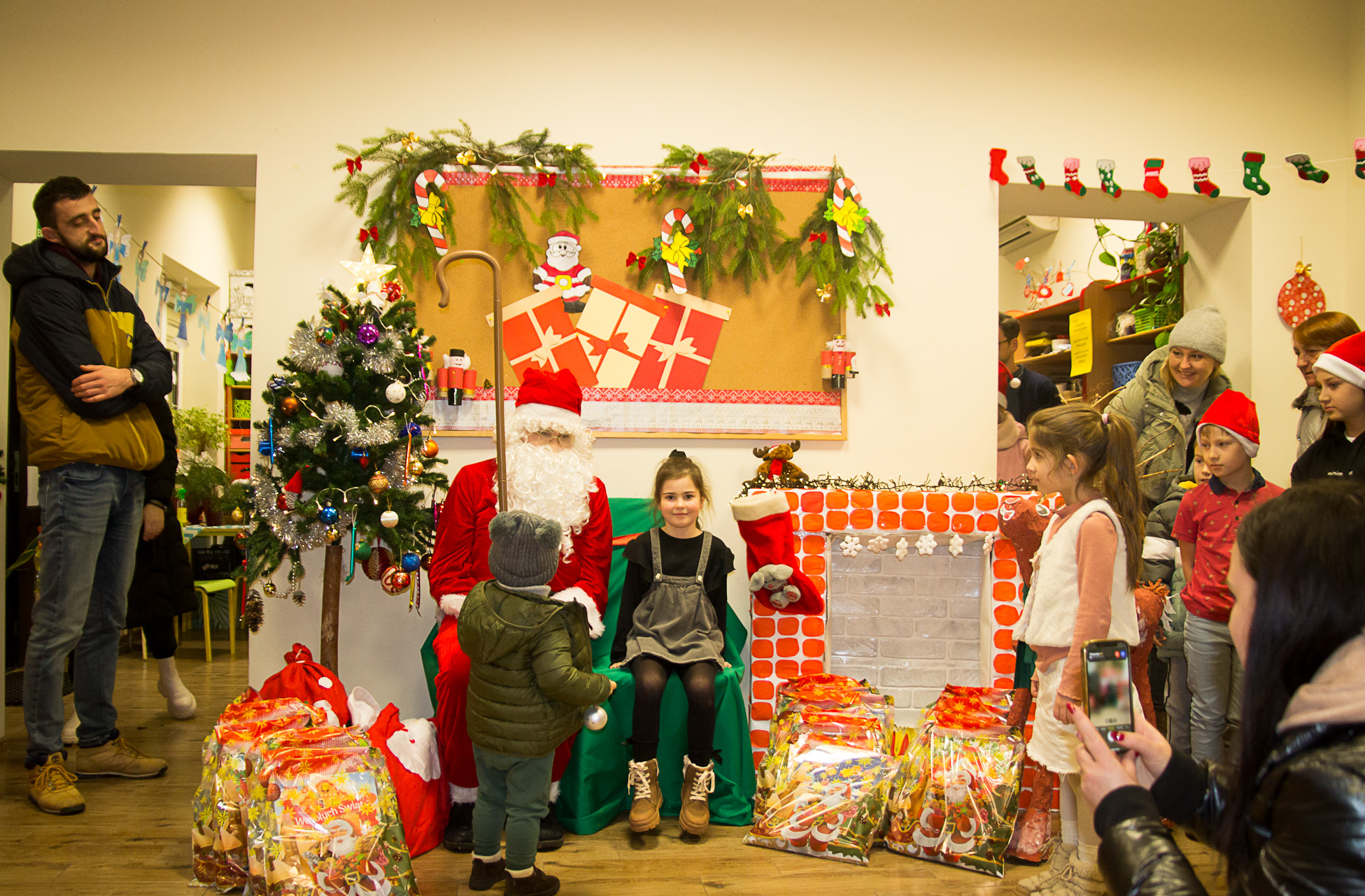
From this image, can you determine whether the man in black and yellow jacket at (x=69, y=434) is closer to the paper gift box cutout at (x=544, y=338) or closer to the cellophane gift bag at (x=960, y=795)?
the paper gift box cutout at (x=544, y=338)

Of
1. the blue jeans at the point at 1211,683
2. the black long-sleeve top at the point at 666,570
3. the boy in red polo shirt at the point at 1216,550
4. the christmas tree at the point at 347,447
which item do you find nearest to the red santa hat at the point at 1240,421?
the boy in red polo shirt at the point at 1216,550

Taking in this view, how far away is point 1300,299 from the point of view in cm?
398

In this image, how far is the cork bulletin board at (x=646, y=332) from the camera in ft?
12.3

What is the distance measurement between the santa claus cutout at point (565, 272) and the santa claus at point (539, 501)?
0.61 meters

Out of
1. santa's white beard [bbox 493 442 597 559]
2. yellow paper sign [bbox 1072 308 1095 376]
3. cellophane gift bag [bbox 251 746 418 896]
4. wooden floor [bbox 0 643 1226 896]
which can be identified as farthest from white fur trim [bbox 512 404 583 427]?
yellow paper sign [bbox 1072 308 1095 376]

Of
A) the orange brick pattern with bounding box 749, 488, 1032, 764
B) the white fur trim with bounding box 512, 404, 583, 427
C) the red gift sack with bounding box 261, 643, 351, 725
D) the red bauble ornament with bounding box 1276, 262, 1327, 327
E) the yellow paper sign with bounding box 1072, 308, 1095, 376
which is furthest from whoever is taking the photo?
the yellow paper sign with bounding box 1072, 308, 1095, 376

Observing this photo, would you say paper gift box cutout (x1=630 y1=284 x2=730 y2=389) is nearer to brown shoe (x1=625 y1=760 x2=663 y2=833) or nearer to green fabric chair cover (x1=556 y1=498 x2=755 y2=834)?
green fabric chair cover (x1=556 y1=498 x2=755 y2=834)

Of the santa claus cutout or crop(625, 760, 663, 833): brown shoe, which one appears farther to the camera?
the santa claus cutout

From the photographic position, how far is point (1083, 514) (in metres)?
2.31

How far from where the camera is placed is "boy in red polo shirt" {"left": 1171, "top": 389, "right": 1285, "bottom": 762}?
2.87 meters

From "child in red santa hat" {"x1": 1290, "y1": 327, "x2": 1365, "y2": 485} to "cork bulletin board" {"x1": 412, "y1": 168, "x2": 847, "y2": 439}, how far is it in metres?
1.71

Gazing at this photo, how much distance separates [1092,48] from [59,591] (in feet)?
15.7

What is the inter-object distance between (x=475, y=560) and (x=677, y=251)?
160 centimetres

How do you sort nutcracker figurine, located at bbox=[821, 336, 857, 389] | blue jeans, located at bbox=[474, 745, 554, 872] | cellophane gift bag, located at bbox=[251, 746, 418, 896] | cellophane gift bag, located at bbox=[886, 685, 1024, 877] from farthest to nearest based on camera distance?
nutcracker figurine, located at bbox=[821, 336, 857, 389] < cellophane gift bag, located at bbox=[886, 685, 1024, 877] < blue jeans, located at bbox=[474, 745, 554, 872] < cellophane gift bag, located at bbox=[251, 746, 418, 896]
